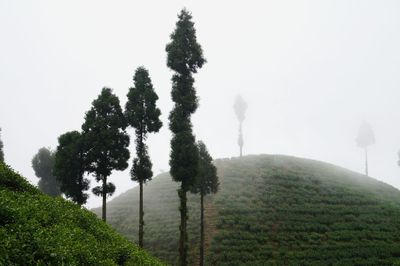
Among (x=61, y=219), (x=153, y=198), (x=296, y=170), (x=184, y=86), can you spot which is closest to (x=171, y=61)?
(x=184, y=86)

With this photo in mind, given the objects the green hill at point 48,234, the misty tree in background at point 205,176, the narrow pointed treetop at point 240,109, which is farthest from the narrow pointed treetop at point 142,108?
the narrow pointed treetop at point 240,109

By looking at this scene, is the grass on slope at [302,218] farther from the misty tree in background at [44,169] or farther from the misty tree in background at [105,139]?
the misty tree in background at [44,169]

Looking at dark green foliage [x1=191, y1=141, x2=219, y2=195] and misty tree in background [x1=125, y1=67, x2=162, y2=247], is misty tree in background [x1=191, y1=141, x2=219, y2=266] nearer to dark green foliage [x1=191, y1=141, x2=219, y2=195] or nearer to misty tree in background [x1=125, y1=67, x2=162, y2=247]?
dark green foliage [x1=191, y1=141, x2=219, y2=195]

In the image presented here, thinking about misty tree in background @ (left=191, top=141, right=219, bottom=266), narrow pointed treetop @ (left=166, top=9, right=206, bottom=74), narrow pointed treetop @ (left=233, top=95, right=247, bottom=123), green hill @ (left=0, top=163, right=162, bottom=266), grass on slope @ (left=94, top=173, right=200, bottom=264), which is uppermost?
narrow pointed treetop @ (left=233, top=95, right=247, bottom=123)

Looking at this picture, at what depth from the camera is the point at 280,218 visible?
171ft

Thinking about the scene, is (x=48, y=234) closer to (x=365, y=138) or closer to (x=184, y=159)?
(x=184, y=159)

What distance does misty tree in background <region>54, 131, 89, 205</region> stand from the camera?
38219 mm

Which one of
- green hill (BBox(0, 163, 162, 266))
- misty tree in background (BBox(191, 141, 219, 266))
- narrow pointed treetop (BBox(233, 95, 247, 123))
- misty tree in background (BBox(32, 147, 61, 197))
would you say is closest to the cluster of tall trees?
misty tree in background (BBox(191, 141, 219, 266))

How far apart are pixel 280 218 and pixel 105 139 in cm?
2866

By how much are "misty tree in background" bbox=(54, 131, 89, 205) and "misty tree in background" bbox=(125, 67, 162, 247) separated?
6527 mm

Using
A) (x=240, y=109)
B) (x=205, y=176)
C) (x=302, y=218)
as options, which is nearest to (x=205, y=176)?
(x=205, y=176)

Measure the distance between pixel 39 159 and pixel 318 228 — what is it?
46.8 meters

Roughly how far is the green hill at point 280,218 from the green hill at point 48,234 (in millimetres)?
26423

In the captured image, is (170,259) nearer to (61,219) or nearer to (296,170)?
(61,219)
